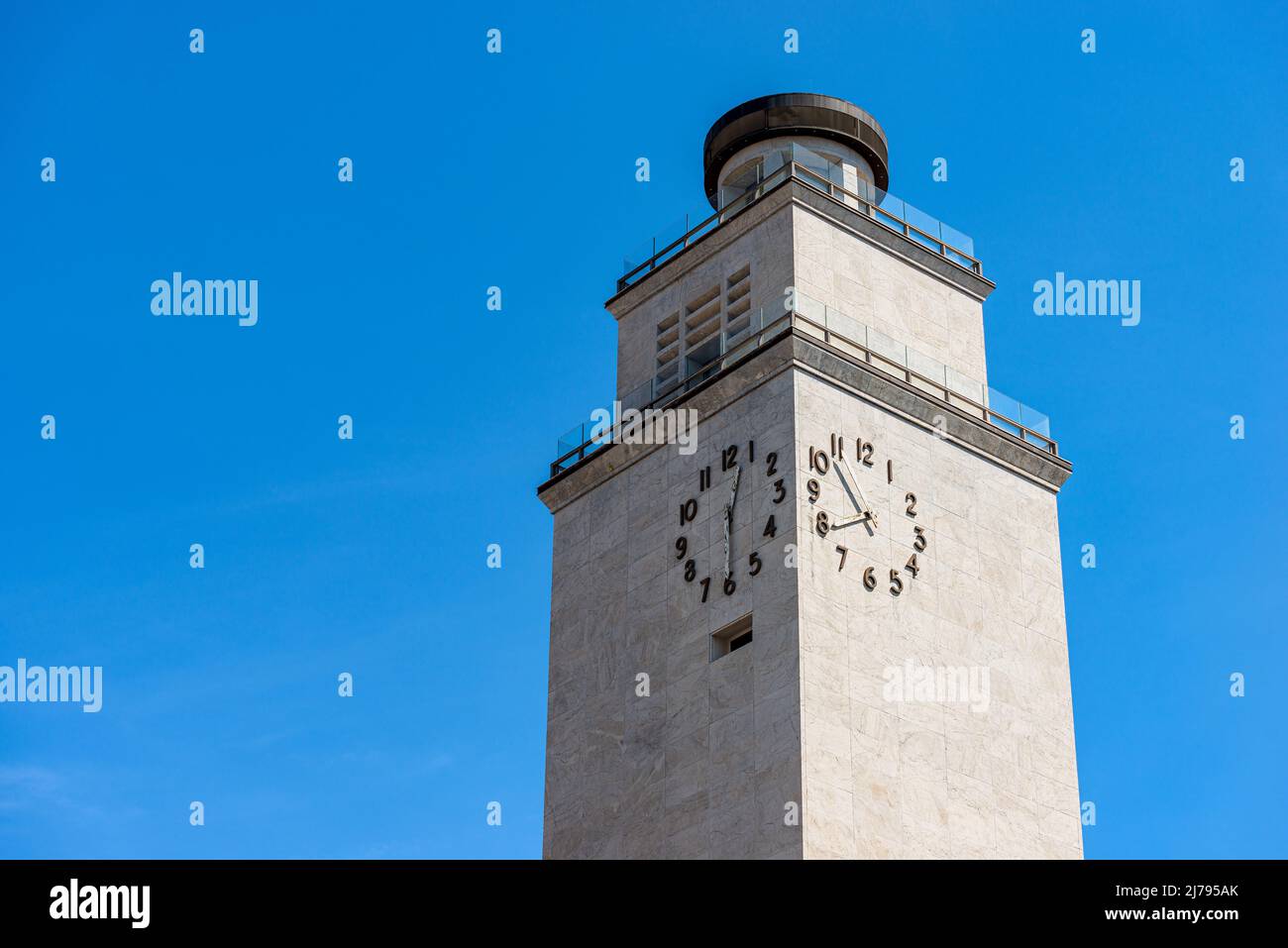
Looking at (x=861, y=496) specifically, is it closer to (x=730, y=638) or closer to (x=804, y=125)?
(x=730, y=638)

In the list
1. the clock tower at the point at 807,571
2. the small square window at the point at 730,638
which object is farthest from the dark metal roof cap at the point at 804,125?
the small square window at the point at 730,638

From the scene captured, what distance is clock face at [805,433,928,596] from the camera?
5912cm

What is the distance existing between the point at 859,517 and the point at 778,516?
248 cm

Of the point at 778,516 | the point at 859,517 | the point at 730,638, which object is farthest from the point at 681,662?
the point at 859,517

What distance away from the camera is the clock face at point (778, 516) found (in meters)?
59.2

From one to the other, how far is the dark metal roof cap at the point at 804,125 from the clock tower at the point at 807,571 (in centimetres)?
339

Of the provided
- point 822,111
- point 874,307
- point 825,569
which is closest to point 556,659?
point 825,569

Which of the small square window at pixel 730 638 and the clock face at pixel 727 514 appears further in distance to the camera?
the clock face at pixel 727 514

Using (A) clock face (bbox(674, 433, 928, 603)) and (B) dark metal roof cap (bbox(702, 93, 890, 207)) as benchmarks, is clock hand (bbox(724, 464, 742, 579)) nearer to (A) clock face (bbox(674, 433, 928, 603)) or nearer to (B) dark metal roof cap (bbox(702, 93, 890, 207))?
(A) clock face (bbox(674, 433, 928, 603))

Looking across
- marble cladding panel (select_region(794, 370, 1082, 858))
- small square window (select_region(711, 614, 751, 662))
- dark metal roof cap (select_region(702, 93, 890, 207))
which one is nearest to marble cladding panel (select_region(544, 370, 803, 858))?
small square window (select_region(711, 614, 751, 662))

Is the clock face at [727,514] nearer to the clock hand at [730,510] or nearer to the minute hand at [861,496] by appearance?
the clock hand at [730,510]
